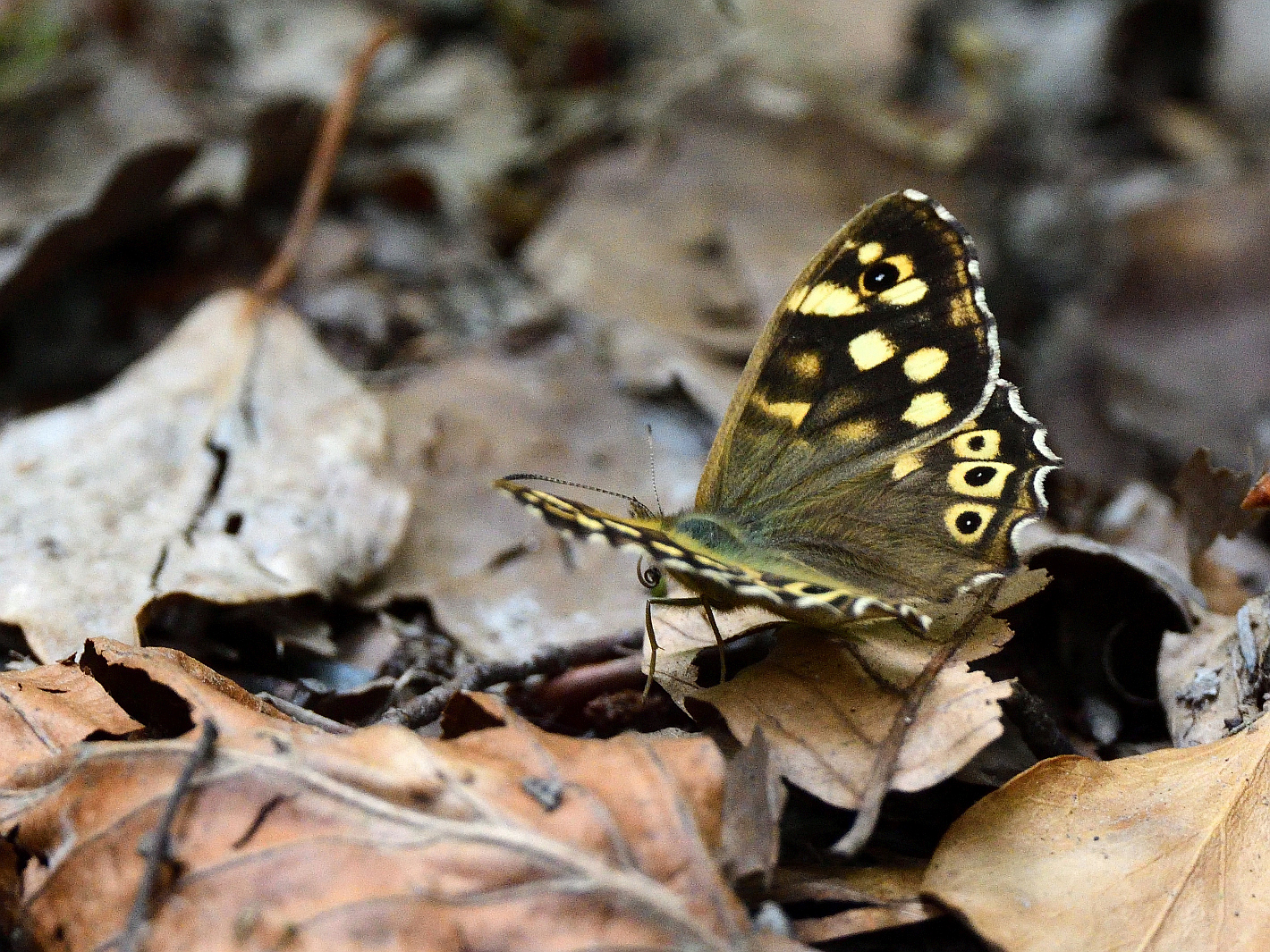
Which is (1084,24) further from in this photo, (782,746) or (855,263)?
(782,746)

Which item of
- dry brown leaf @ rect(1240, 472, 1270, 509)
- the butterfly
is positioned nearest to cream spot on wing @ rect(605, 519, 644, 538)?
the butterfly

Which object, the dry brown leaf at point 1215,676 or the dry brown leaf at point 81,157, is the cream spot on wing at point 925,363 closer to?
the dry brown leaf at point 1215,676

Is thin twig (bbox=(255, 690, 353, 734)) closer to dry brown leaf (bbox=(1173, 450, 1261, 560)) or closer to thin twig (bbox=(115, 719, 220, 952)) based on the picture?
thin twig (bbox=(115, 719, 220, 952))

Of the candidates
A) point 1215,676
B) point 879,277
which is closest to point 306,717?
point 879,277

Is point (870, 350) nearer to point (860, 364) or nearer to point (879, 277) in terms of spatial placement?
point (860, 364)

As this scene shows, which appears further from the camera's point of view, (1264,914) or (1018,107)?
(1018,107)

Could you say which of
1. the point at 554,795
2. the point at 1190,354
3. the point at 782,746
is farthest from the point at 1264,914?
the point at 1190,354

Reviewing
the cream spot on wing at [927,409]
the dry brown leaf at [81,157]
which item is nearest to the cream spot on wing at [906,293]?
the cream spot on wing at [927,409]
